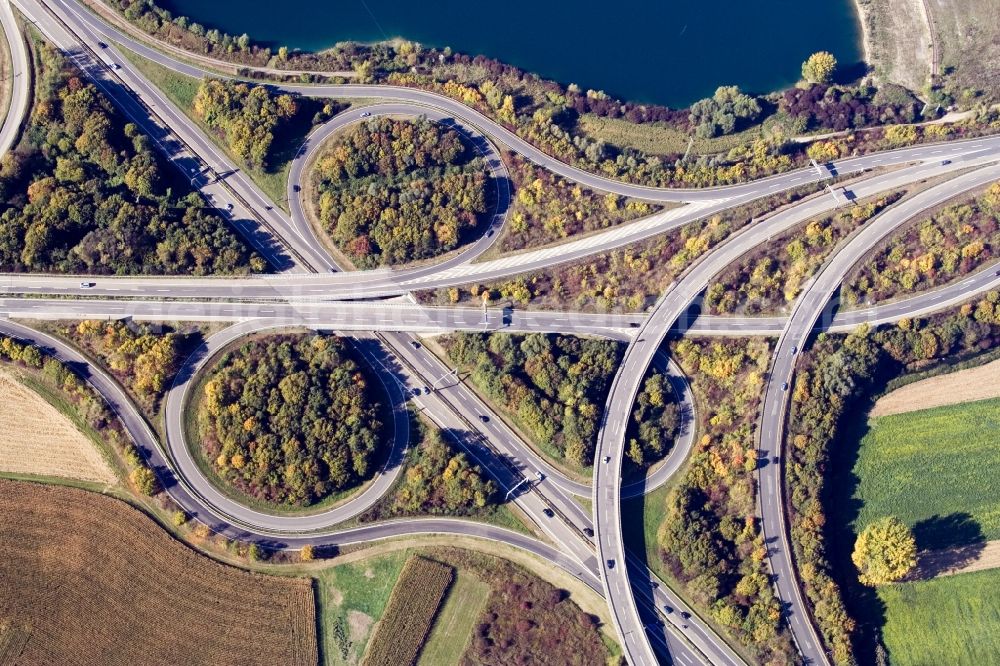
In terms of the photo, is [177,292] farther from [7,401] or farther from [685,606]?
[685,606]

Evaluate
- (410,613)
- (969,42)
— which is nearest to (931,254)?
(969,42)

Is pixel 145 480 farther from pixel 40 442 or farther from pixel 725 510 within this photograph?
pixel 725 510

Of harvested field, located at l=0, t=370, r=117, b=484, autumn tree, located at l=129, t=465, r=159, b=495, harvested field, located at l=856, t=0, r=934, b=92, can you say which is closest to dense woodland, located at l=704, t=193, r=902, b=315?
harvested field, located at l=856, t=0, r=934, b=92

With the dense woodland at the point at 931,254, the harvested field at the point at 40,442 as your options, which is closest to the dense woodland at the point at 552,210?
the dense woodland at the point at 931,254

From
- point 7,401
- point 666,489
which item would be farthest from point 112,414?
point 666,489

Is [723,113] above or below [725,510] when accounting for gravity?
above

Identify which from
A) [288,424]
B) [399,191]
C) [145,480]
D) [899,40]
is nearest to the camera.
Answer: [145,480]

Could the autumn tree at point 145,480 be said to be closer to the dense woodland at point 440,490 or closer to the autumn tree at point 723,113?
the dense woodland at point 440,490
